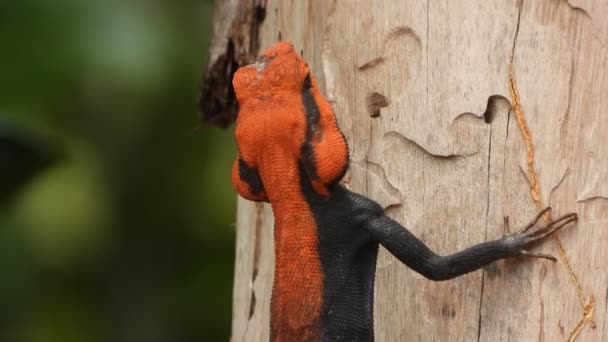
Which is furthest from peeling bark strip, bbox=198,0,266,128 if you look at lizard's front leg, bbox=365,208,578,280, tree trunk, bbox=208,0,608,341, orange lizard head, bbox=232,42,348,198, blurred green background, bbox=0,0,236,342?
lizard's front leg, bbox=365,208,578,280

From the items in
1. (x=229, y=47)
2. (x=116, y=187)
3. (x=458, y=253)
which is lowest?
(x=458, y=253)

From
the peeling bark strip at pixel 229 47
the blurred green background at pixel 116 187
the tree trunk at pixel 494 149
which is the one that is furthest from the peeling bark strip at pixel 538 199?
the blurred green background at pixel 116 187

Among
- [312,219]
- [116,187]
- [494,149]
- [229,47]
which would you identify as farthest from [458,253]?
[116,187]

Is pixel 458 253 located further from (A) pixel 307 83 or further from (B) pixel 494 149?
(A) pixel 307 83

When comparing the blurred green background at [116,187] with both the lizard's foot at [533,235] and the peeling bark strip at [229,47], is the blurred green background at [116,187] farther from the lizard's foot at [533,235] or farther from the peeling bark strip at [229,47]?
the lizard's foot at [533,235]

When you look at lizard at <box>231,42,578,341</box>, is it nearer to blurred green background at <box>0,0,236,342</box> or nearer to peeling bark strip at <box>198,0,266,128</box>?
peeling bark strip at <box>198,0,266,128</box>

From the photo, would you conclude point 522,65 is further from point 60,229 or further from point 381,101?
point 60,229
